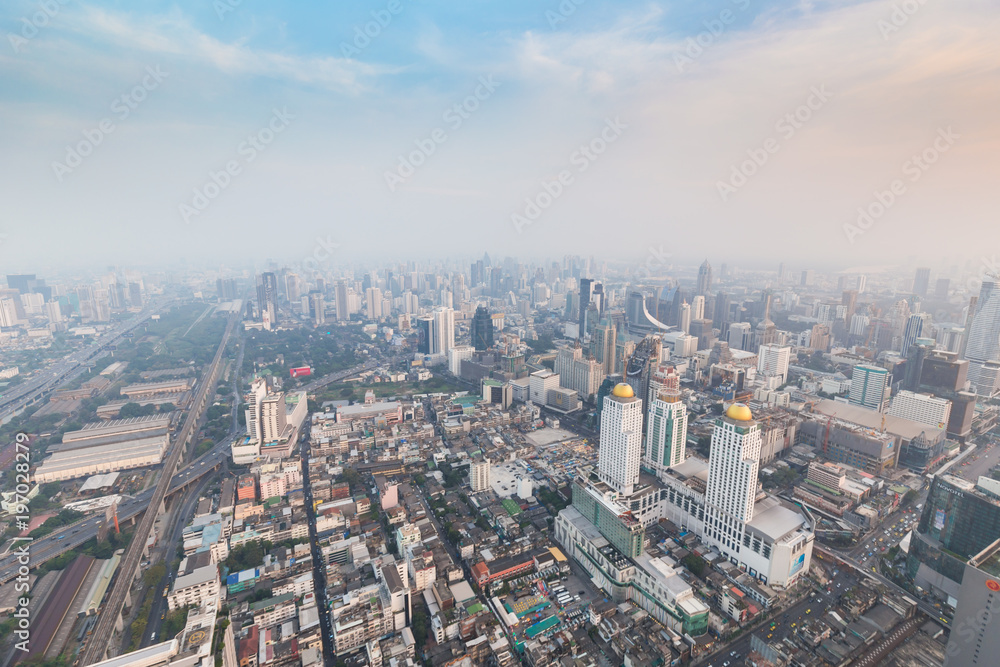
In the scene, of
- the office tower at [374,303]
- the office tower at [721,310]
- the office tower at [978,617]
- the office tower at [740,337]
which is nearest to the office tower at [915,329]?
the office tower at [740,337]

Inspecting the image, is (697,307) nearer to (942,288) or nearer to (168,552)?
(942,288)

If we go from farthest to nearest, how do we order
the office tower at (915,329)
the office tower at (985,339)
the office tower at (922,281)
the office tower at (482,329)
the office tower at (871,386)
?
1. the office tower at (922,281)
2. the office tower at (482,329)
3. the office tower at (915,329)
4. the office tower at (985,339)
5. the office tower at (871,386)

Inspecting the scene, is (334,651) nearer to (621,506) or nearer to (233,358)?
(621,506)

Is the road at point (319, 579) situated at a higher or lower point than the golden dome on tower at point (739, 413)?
lower

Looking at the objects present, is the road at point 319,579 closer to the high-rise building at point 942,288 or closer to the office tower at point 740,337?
the office tower at point 740,337

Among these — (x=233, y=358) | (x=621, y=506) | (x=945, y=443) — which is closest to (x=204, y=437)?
(x=233, y=358)

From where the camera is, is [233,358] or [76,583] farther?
[233,358]
